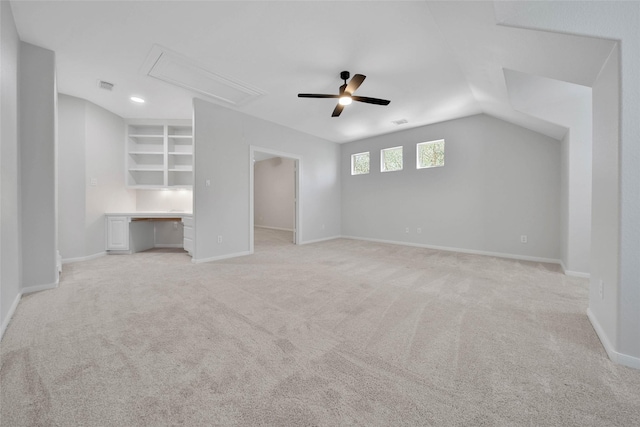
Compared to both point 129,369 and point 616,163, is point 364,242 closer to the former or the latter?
point 616,163

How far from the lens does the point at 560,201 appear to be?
3.95 meters

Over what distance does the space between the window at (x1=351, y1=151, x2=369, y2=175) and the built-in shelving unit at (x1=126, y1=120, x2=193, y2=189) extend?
4104mm

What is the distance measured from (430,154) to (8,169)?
247 inches

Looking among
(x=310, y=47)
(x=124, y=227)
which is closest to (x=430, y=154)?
(x=310, y=47)

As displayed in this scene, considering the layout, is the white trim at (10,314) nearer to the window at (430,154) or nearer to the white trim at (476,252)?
the white trim at (476,252)

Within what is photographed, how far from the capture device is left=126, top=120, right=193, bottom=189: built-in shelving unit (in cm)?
496

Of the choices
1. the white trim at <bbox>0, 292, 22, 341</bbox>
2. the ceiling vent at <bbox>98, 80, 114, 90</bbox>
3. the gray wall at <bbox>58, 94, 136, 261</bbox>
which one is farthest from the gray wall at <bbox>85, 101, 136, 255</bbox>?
the white trim at <bbox>0, 292, 22, 341</bbox>

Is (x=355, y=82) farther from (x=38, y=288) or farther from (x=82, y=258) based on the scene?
(x=82, y=258)

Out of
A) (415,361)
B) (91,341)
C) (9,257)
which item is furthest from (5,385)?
(415,361)

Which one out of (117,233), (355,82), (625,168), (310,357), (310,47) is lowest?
(310,357)

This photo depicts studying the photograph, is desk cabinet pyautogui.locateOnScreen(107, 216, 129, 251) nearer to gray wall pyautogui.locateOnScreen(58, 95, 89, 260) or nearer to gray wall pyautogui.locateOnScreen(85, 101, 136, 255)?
gray wall pyautogui.locateOnScreen(85, 101, 136, 255)

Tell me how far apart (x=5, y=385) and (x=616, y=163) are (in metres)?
3.74

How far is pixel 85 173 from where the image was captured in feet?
13.8

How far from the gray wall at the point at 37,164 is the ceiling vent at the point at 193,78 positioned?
1.02m
